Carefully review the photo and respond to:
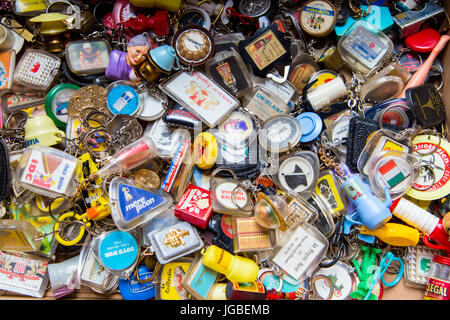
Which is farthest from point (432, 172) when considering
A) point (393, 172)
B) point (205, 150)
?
point (205, 150)

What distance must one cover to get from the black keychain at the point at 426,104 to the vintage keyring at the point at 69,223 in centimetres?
207

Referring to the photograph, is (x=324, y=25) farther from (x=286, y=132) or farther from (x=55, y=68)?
(x=55, y=68)

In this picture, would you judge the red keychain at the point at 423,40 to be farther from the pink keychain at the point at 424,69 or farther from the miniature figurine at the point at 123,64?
the miniature figurine at the point at 123,64

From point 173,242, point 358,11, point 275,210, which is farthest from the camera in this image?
point 358,11

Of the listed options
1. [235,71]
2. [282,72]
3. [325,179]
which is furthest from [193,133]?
[325,179]

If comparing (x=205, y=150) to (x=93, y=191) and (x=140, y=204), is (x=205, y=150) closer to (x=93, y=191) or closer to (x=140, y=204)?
(x=140, y=204)

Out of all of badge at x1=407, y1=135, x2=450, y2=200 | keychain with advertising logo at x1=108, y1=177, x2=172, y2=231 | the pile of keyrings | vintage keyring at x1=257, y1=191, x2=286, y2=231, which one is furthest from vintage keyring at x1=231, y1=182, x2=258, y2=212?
badge at x1=407, y1=135, x2=450, y2=200

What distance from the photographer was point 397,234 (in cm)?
204

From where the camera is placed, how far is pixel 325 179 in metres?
2.23

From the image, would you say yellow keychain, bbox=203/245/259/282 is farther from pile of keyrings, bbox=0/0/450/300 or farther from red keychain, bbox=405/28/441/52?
red keychain, bbox=405/28/441/52

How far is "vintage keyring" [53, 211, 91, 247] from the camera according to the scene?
84.7 inches

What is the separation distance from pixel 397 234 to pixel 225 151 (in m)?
1.09

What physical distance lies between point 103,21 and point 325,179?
185 centimetres

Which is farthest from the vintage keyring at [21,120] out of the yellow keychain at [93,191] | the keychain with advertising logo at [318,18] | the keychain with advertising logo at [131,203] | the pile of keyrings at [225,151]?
the keychain with advertising logo at [318,18]
